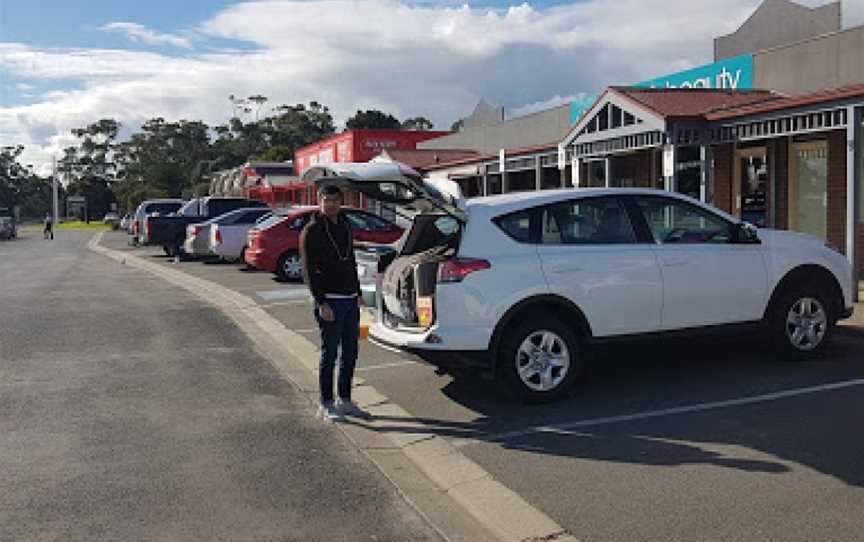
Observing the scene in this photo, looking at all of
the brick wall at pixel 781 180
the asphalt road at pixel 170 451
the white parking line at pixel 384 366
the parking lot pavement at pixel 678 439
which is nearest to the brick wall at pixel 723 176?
the brick wall at pixel 781 180

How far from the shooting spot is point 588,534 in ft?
14.6

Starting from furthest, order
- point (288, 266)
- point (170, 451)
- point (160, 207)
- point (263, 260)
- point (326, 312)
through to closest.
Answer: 1. point (160, 207)
2. point (288, 266)
3. point (263, 260)
4. point (326, 312)
5. point (170, 451)

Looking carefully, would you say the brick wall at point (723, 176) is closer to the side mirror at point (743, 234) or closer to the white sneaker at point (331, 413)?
the side mirror at point (743, 234)

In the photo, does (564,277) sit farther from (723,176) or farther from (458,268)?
(723,176)

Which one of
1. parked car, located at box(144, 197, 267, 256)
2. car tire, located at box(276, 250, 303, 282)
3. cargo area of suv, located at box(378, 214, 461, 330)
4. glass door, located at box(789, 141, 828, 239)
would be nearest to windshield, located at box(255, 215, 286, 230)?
Result: car tire, located at box(276, 250, 303, 282)

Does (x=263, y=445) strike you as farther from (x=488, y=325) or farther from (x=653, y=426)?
(x=653, y=426)

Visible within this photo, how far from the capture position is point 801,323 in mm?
8078

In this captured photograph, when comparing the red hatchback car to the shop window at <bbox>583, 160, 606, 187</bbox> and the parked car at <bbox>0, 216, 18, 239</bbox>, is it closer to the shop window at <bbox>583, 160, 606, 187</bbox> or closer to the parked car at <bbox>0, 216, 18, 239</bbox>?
the shop window at <bbox>583, 160, 606, 187</bbox>

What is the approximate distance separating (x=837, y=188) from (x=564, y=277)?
30.0 feet

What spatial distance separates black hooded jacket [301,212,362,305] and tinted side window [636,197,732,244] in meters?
2.62

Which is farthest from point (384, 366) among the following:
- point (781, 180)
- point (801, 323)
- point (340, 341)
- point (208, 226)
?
point (208, 226)

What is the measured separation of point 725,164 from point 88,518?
14.5 metres

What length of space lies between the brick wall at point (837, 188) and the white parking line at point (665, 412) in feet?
24.5

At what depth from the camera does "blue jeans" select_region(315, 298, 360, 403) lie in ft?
22.4
